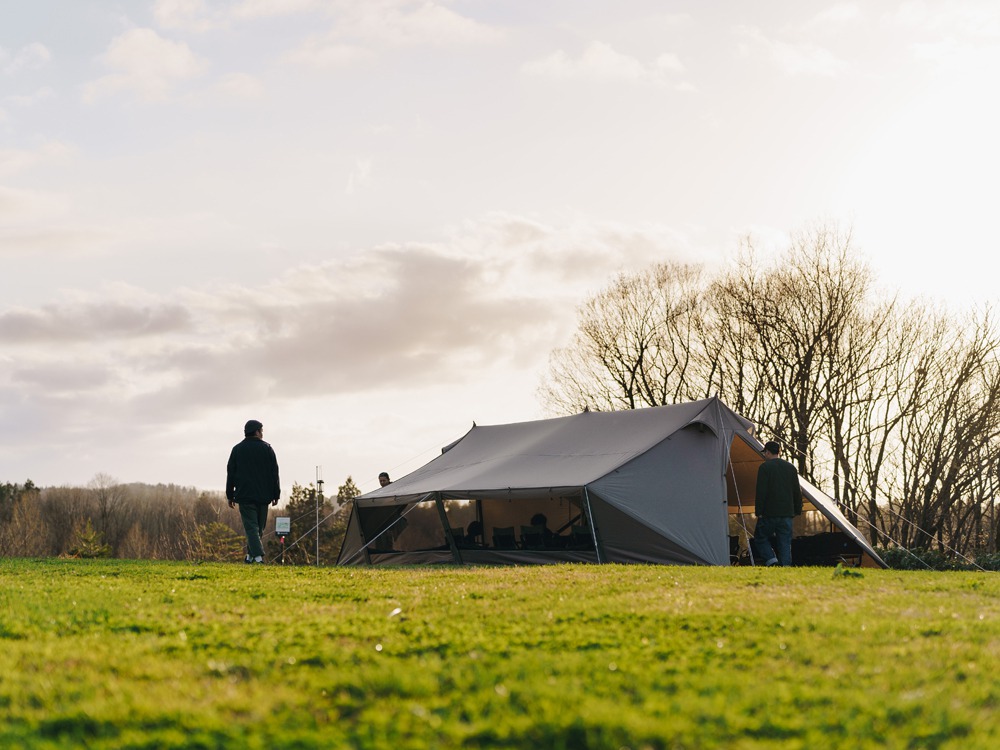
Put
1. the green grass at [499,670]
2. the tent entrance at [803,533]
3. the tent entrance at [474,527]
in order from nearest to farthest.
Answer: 1. the green grass at [499,670]
2. the tent entrance at [474,527]
3. the tent entrance at [803,533]

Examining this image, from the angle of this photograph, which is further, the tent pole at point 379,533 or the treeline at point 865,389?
the treeline at point 865,389

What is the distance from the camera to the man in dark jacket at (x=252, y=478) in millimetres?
11602

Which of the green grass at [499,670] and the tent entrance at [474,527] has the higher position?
the tent entrance at [474,527]

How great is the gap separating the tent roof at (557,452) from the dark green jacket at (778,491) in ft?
4.82

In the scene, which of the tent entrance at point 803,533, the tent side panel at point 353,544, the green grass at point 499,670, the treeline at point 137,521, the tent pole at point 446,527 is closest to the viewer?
the green grass at point 499,670

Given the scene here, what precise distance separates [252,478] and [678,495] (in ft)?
18.7

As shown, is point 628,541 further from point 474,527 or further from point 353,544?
point 353,544

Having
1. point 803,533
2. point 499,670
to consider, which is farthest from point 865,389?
point 499,670

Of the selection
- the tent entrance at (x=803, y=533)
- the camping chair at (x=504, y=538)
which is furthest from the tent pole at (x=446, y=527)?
the tent entrance at (x=803, y=533)

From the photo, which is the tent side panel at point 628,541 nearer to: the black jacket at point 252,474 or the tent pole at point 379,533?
the tent pole at point 379,533

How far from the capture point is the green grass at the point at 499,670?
10.1ft

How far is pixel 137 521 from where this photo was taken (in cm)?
5200

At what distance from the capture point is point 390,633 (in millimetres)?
4840

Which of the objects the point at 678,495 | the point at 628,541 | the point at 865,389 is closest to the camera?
the point at 628,541
